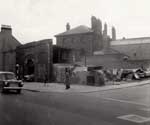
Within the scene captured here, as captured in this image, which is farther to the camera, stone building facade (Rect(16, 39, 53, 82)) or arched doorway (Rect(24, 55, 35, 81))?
arched doorway (Rect(24, 55, 35, 81))

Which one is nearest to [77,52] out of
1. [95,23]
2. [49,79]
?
[95,23]

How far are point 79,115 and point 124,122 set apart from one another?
1.98 metres

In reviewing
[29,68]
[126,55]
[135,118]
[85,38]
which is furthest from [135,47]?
[135,118]

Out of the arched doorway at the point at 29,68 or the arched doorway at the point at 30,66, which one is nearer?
the arched doorway at the point at 29,68

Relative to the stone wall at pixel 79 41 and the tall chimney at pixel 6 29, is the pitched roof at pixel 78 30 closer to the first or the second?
the stone wall at pixel 79 41

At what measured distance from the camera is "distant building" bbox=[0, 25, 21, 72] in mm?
43312

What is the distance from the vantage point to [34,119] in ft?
29.9

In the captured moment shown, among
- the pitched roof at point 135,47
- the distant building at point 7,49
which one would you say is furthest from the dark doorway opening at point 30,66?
the pitched roof at point 135,47

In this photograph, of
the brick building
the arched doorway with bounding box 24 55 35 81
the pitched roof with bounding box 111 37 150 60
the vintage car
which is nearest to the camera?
the vintage car

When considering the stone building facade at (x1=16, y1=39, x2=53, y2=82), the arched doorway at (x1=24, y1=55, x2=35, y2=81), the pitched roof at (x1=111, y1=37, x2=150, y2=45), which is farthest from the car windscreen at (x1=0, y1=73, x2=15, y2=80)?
the pitched roof at (x1=111, y1=37, x2=150, y2=45)

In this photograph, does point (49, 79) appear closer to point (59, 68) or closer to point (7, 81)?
Result: point (59, 68)

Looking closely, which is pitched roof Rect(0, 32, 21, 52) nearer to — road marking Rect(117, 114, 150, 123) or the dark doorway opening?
the dark doorway opening

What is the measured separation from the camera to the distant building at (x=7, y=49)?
142 ft

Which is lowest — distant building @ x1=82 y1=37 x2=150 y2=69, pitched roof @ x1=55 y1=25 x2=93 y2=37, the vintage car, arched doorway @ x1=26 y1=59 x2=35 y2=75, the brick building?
the vintage car
